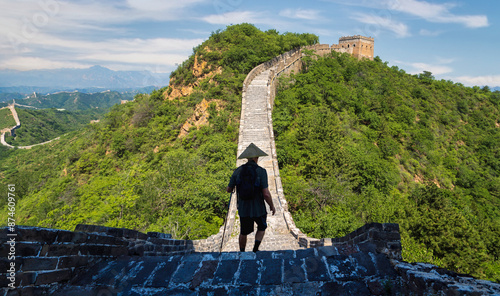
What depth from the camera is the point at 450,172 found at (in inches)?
980

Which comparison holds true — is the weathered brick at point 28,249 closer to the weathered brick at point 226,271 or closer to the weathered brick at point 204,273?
the weathered brick at point 204,273

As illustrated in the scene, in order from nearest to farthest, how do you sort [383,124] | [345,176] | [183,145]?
[345,176]
[183,145]
[383,124]

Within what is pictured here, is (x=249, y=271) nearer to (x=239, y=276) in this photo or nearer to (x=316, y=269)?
(x=239, y=276)

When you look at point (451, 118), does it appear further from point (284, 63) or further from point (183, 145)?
point (183, 145)

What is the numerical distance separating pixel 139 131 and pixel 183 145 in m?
5.45

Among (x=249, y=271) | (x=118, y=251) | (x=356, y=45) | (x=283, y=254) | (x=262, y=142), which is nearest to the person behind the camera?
(x=249, y=271)

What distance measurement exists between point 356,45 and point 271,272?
4587cm

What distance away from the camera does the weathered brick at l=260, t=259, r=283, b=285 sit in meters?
2.48

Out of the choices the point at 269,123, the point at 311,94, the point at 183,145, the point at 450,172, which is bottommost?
the point at 450,172

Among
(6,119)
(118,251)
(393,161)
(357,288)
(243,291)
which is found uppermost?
(357,288)

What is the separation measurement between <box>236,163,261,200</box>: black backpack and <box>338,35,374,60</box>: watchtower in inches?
1665

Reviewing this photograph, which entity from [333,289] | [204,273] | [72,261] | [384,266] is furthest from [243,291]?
[72,261]

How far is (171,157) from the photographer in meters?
14.3

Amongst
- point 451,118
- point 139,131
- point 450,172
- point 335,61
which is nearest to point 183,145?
point 139,131
